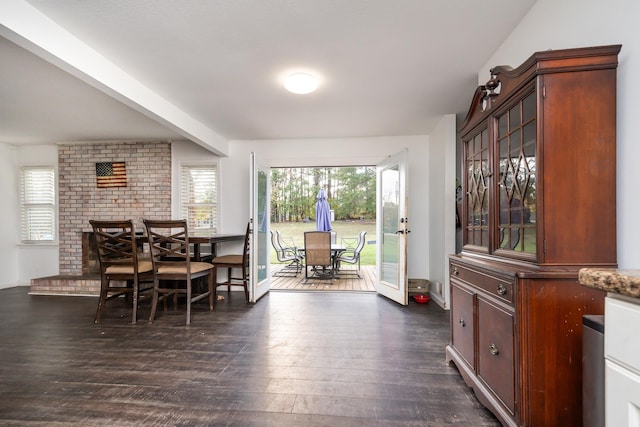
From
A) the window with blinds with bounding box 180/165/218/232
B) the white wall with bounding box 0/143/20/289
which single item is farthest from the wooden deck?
the white wall with bounding box 0/143/20/289

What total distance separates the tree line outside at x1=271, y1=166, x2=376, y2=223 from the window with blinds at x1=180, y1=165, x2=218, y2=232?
8.50m

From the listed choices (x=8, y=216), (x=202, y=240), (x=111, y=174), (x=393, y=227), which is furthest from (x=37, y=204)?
(x=393, y=227)

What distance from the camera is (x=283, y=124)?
3918 mm

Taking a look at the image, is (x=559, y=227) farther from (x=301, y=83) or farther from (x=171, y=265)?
A: (x=171, y=265)

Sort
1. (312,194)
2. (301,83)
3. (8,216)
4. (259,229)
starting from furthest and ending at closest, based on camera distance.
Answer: (312,194), (8,216), (259,229), (301,83)

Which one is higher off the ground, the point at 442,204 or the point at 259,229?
the point at 442,204

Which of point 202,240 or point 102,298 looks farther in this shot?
point 202,240

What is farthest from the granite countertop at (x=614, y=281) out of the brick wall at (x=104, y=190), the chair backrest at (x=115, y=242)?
the brick wall at (x=104, y=190)

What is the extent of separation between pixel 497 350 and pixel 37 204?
22.7ft

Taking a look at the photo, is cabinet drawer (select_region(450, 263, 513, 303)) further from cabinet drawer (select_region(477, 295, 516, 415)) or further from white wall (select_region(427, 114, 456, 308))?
white wall (select_region(427, 114, 456, 308))

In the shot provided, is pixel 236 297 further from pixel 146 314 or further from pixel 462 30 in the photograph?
pixel 462 30

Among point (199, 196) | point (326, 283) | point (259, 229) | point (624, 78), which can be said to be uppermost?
point (624, 78)

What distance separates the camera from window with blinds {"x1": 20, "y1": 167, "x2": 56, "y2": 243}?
5.03m

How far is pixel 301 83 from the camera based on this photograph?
8.50 ft
